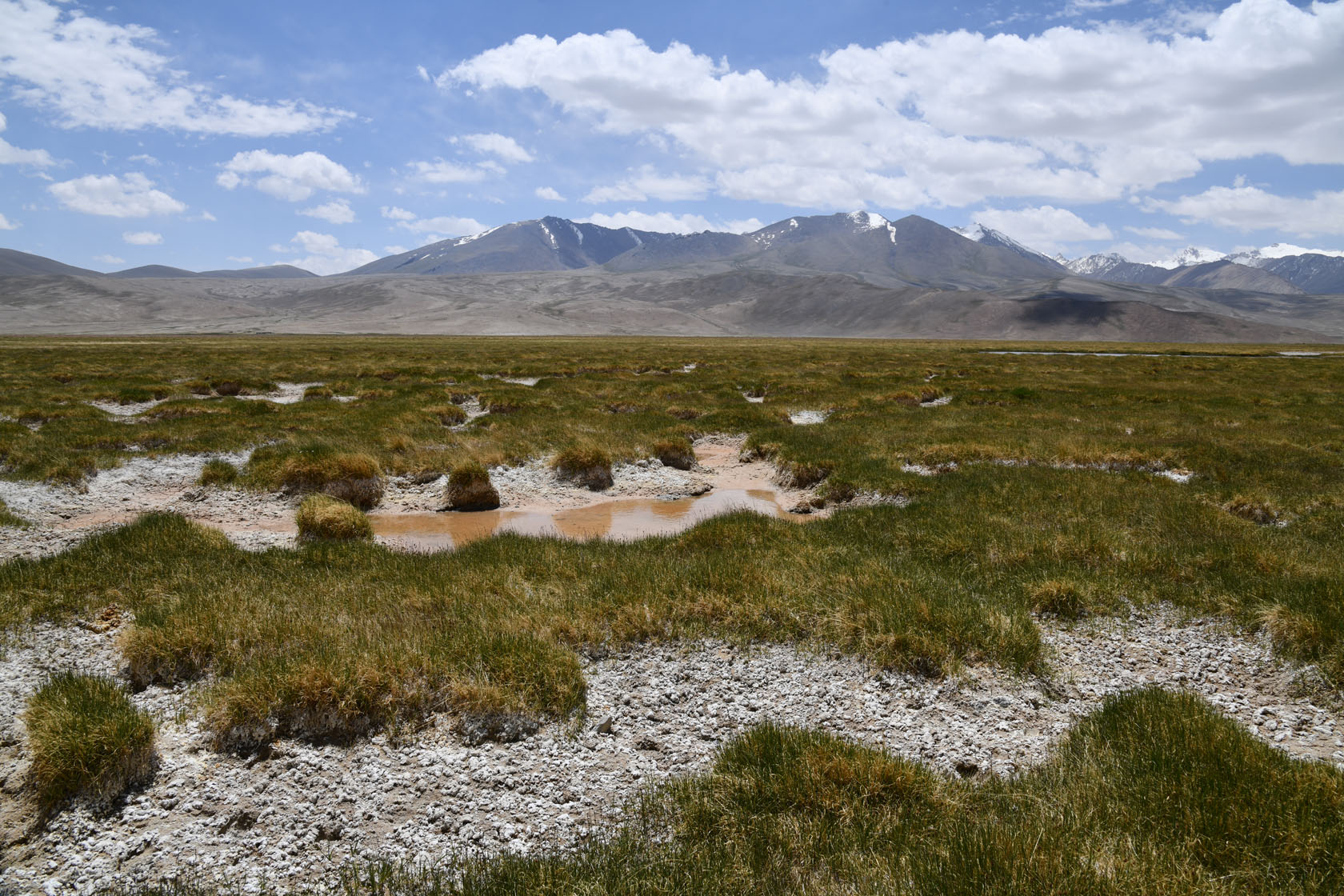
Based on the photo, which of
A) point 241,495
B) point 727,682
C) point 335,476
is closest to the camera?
point 727,682

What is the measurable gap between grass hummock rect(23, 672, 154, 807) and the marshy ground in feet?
0.54

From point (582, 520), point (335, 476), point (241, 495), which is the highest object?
point (335, 476)

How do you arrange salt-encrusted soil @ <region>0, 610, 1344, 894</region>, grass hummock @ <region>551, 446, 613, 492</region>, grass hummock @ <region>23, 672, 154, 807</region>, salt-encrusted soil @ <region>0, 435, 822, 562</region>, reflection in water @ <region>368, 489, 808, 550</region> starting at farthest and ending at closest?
grass hummock @ <region>551, 446, 613, 492</region>
reflection in water @ <region>368, 489, 808, 550</region>
salt-encrusted soil @ <region>0, 435, 822, 562</region>
grass hummock @ <region>23, 672, 154, 807</region>
salt-encrusted soil @ <region>0, 610, 1344, 894</region>

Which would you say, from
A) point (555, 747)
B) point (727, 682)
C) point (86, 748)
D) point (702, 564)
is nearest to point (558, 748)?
point (555, 747)

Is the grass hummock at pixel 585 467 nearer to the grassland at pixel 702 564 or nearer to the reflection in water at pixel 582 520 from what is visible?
the grassland at pixel 702 564

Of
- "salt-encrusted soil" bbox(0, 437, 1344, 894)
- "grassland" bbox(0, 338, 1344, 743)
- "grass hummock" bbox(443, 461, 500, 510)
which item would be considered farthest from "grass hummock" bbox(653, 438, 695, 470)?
"salt-encrusted soil" bbox(0, 437, 1344, 894)

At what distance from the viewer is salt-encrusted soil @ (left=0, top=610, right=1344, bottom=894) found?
14.9ft

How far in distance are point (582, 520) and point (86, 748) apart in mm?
10437

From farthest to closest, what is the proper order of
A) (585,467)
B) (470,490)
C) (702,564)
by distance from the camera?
(585,467), (470,490), (702,564)

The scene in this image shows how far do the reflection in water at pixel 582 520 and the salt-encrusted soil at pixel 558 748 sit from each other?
6.13 metres

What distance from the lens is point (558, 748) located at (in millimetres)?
5602

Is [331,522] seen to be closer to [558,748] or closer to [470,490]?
[470,490]

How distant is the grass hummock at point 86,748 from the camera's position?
193 inches

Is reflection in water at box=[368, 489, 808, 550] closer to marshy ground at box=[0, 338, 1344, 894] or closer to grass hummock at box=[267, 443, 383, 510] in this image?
marshy ground at box=[0, 338, 1344, 894]
